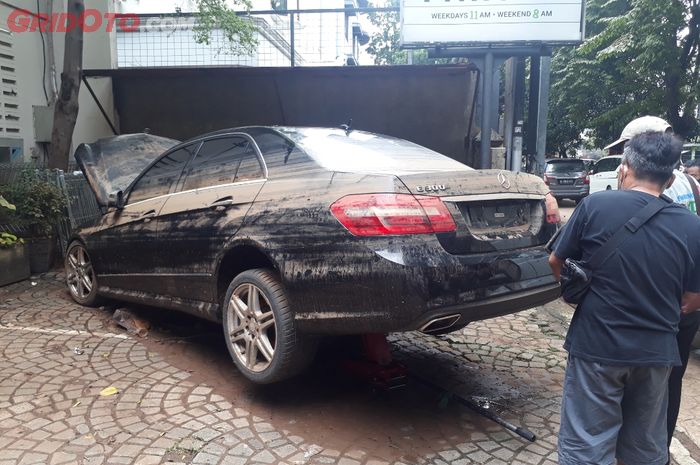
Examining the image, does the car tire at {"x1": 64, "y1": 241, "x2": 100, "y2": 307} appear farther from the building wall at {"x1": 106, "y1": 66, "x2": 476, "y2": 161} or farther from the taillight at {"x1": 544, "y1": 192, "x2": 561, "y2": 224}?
the building wall at {"x1": 106, "y1": 66, "x2": 476, "y2": 161}

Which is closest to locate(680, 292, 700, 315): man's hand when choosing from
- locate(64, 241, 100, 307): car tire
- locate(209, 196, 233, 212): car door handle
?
locate(209, 196, 233, 212): car door handle

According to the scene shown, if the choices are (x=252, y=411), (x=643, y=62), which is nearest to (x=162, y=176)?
(x=252, y=411)

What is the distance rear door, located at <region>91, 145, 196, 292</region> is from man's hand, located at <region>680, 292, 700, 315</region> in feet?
10.9

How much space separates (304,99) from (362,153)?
17.7 feet

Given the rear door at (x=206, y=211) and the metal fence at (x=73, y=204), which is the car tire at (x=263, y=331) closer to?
the rear door at (x=206, y=211)

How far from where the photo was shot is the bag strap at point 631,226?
2.04 meters

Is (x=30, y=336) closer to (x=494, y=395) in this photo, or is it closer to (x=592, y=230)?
(x=494, y=395)

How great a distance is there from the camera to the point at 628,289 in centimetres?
206

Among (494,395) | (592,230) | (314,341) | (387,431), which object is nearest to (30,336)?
(314,341)

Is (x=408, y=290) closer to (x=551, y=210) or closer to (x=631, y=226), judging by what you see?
(x=631, y=226)

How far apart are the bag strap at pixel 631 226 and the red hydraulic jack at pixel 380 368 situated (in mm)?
1629

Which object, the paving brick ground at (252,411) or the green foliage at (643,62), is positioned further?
the green foliage at (643,62)

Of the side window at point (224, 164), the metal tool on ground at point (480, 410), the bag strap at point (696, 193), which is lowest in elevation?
the metal tool on ground at point (480, 410)

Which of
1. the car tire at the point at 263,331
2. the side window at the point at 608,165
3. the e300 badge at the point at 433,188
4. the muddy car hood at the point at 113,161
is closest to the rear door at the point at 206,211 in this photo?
the car tire at the point at 263,331
